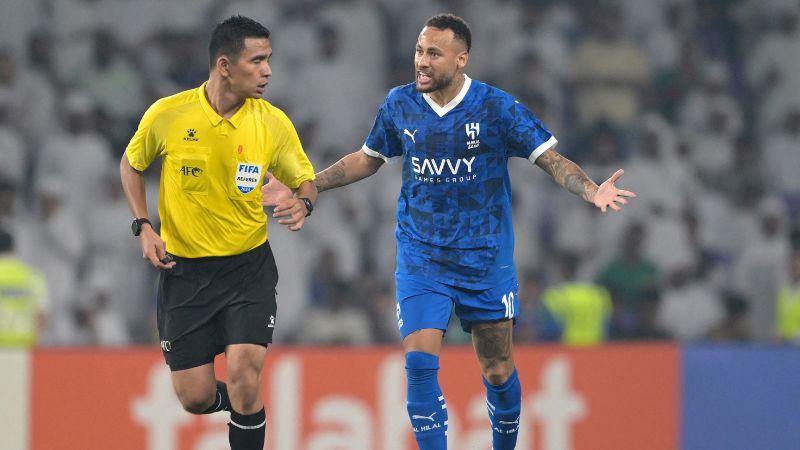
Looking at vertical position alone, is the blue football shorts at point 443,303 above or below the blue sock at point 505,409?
above

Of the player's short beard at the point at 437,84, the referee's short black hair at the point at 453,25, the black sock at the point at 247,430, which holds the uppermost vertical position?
the referee's short black hair at the point at 453,25

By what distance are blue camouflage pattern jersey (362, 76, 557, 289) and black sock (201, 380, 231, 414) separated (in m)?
1.16

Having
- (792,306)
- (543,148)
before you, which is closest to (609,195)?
(543,148)

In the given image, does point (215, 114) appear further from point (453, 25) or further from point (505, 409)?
point (505, 409)

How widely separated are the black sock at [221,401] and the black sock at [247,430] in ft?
0.94

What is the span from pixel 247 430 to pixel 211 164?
136cm

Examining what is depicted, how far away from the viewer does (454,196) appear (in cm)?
747

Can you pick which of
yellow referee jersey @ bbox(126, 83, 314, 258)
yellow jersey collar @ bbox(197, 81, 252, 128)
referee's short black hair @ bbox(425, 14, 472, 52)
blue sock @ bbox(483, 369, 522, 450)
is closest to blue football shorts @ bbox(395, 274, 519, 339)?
blue sock @ bbox(483, 369, 522, 450)

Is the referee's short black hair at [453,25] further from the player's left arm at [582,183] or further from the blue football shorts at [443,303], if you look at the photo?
the blue football shorts at [443,303]

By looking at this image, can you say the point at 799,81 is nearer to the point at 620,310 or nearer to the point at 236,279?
the point at 620,310

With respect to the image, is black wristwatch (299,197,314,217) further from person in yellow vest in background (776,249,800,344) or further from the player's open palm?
person in yellow vest in background (776,249,800,344)

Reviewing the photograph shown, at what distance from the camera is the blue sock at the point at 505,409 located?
774 cm

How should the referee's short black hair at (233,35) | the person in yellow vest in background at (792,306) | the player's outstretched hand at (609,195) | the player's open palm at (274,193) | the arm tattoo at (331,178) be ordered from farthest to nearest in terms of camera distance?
the person in yellow vest in background at (792,306)
the arm tattoo at (331,178)
the referee's short black hair at (233,35)
the player's open palm at (274,193)
the player's outstretched hand at (609,195)

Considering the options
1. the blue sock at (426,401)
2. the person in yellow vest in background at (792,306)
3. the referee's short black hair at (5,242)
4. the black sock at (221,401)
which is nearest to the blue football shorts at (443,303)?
the blue sock at (426,401)
